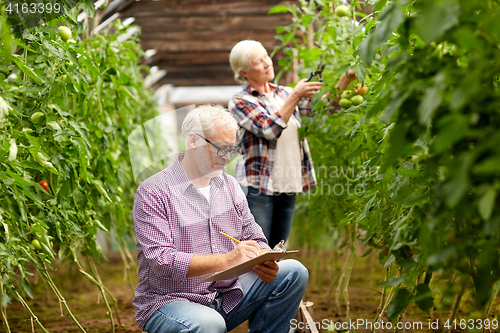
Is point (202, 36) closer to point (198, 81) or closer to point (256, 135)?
point (198, 81)

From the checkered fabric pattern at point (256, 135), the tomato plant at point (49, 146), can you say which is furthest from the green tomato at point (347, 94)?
the tomato plant at point (49, 146)

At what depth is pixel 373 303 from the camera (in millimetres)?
2539

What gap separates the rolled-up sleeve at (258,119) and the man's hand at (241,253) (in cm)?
66

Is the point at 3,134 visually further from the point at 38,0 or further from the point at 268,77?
the point at 268,77

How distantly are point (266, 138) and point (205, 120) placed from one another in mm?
578

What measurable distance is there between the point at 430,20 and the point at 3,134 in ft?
3.26

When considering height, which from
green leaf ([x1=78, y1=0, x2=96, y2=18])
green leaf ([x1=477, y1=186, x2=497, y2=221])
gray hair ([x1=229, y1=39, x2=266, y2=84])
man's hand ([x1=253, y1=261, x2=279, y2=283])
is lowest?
man's hand ([x1=253, y1=261, x2=279, y2=283])

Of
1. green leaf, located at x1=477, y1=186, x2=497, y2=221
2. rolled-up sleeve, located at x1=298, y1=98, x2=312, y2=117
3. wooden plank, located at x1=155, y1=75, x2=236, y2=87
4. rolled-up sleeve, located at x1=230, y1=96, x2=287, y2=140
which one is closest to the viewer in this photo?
green leaf, located at x1=477, y1=186, x2=497, y2=221

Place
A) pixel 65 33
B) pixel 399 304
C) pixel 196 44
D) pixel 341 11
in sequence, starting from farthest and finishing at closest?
pixel 196 44
pixel 341 11
pixel 65 33
pixel 399 304

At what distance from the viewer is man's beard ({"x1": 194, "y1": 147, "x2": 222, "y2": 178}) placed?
50.8 inches

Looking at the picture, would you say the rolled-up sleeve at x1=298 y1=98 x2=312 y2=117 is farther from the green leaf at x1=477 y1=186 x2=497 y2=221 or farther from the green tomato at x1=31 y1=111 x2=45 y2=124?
the green leaf at x1=477 y1=186 x2=497 y2=221

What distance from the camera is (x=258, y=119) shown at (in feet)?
5.98

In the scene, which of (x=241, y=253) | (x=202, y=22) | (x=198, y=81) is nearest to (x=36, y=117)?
(x=241, y=253)

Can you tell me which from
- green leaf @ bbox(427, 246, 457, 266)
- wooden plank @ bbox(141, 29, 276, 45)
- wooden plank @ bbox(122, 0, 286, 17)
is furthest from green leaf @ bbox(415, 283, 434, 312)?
wooden plank @ bbox(141, 29, 276, 45)
